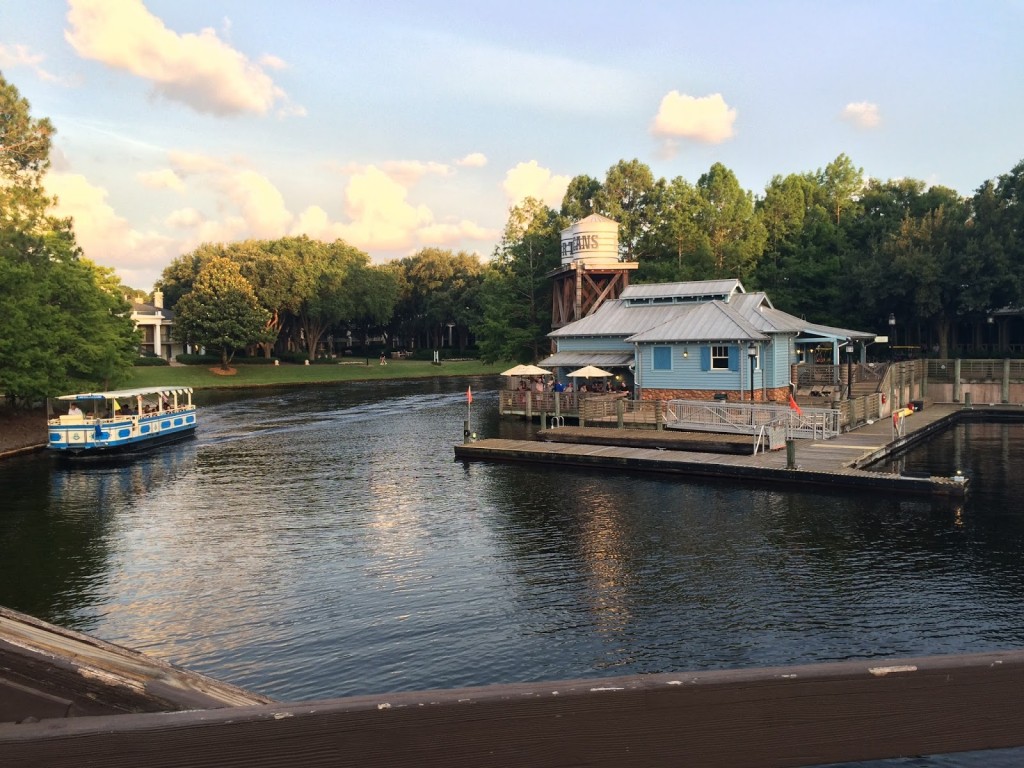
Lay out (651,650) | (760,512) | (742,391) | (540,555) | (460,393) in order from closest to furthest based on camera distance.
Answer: (651,650)
(540,555)
(760,512)
(742,391)
(460,393)

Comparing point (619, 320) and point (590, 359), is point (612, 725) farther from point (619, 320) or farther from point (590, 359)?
point (619, 320)

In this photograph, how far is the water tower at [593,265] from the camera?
64.9 metres

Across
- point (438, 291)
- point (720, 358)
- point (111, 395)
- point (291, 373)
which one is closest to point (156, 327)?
point (291, 373)

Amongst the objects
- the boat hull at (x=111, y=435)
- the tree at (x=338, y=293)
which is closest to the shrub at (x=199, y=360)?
the tree at (x=338, y=293)

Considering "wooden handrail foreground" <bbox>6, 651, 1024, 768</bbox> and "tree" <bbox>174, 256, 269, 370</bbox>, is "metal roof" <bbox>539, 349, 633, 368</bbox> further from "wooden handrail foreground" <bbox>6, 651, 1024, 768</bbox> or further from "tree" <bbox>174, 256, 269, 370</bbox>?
"tree" <bbox>174, 256, 269, 370</bbox>

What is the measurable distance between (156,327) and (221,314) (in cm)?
2349

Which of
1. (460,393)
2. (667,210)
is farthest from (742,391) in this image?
(667,210)

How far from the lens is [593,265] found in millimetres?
65125

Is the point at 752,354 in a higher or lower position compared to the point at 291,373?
higher

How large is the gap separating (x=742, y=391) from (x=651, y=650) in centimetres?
2806

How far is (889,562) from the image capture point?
792 inches

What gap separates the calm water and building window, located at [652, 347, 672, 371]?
1265 cm

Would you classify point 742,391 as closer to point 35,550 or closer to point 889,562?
point 889,562

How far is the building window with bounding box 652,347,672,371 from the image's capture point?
43812 millimetres
